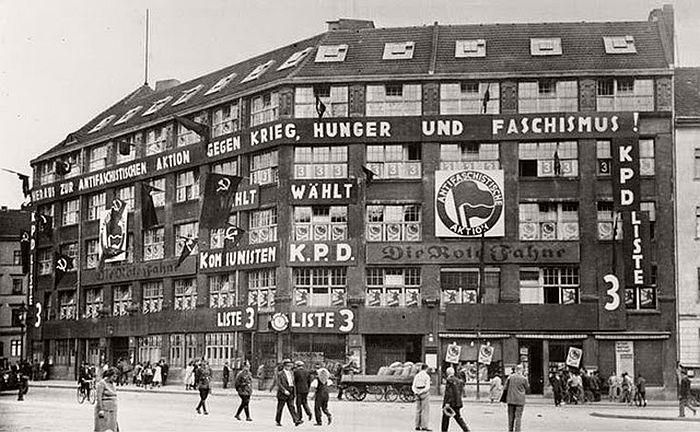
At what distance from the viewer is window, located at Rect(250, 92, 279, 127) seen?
175 ft

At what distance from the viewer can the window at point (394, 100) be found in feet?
168

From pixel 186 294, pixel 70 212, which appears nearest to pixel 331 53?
pixel 186 294

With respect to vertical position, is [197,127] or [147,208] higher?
[197,127]

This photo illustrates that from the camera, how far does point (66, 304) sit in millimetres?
67188

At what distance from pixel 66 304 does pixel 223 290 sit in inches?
621

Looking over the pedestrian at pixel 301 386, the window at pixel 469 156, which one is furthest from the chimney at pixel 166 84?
the pedestrian at pixel 301 386

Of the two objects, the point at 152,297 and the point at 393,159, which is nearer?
Result: the point at 393,159

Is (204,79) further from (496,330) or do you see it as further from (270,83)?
(496,330)

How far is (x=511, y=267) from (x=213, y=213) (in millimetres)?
13606

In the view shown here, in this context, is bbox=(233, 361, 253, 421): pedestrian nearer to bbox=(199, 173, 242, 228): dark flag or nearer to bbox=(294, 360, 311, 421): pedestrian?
bbox=(294, 360, 311, 421): pedestrian

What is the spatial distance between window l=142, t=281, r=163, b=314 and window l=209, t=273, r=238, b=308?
434 centimetres

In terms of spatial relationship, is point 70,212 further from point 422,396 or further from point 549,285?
point 422,396

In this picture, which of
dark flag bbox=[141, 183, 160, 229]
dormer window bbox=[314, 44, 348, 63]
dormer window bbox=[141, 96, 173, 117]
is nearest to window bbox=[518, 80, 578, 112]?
dormer window bbox=[314, 44, 348, 63]

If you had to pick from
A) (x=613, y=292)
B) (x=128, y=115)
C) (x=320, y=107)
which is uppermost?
(x=128, y=115)
